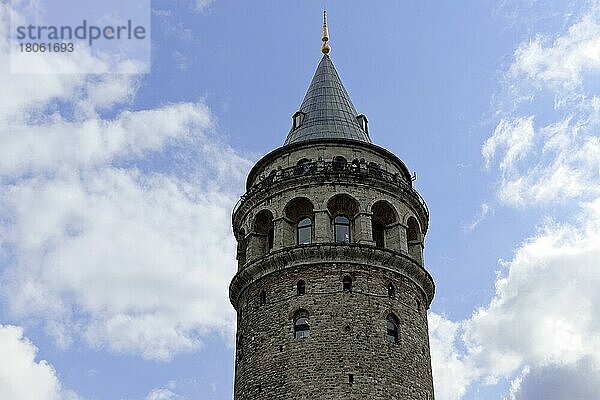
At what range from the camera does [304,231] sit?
43.8 m

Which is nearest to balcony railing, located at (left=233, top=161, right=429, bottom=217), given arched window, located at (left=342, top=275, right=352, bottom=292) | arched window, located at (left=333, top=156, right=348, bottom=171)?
arched window, located at (left=333, top=156, right=348, bottom=171)

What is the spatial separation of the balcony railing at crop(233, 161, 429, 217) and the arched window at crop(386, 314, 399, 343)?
7.70 meters

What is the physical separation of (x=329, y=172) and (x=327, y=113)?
5667 millimetres

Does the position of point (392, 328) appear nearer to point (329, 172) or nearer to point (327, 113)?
point (329, 172)

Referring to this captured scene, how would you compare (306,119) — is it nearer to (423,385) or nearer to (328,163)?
(328,163)

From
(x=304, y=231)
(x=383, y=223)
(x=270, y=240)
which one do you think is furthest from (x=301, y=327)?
(x=383, y=223)

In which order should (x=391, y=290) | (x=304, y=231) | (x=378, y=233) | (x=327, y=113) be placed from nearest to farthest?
1. (x=391, y=290)
2. (x=304, y=231)
3. (x=378, y=233)
4. (x=327, y=113)

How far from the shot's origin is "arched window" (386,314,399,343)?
40.6 m

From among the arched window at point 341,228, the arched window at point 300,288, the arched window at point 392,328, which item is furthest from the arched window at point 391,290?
the arched window at point 300,288

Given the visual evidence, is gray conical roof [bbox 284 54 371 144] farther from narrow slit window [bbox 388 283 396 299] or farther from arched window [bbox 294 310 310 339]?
arched window [bbox 294 310 310 339]

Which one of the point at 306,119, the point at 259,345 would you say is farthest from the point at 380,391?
the point at 306,119

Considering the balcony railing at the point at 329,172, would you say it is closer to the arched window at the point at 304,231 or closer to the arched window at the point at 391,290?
the arched window at the point at 304,231

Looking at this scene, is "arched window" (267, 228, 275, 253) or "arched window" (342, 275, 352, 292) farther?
"arched window" (267, 228, 275, 253)

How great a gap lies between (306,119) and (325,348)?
15.1m
